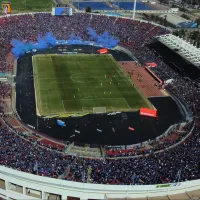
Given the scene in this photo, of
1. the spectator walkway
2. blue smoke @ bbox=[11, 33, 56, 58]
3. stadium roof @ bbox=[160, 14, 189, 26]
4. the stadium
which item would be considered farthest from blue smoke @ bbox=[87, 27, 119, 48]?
stadium roof @ bbox=[160, 14, 189, 26]

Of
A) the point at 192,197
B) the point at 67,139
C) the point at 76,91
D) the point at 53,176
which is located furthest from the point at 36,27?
the point at 192,197

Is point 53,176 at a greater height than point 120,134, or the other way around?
point 53,176

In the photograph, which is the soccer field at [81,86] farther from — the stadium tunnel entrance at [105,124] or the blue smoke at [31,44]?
the blue smoke at [31,44]

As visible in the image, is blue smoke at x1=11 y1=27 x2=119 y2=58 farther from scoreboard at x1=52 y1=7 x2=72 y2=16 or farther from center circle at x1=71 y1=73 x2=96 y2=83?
center circle at x1=71 y1=73 x2=96 y2=83

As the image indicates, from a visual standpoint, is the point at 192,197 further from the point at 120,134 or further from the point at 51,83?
the point at 51,83

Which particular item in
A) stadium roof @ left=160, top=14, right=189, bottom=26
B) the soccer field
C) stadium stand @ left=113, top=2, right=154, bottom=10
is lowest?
the soccer field

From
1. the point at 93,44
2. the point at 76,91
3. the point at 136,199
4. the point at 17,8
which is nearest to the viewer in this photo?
the point at 136,199

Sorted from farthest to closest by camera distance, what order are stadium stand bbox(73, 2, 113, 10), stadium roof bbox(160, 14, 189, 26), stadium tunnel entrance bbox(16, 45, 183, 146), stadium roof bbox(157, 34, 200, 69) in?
1. stadium stand bbox(73, 2, 113, 10)
2. stadium roof bbox(160, 14, 189, 26)
3. stadium roof bbox(157, 34, 200, 69)
4. stadium tunnel entrance bbox(16, 45, 183, 146)

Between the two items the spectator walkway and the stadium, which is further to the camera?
the spectator walkway
